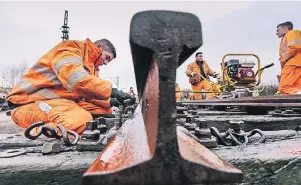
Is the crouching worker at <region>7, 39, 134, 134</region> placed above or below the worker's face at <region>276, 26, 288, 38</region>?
below

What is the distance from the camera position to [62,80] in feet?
10.4

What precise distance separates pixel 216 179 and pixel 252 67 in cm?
1287

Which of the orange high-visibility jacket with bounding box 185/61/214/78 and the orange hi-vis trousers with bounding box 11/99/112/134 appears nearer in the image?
the orange hi-vis trousers with bounding box 11/99/112/134

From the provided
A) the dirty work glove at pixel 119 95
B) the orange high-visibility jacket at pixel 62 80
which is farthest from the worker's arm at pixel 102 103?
the orange high-visibility jacket at pixel 62 80

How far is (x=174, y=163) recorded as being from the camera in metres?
0.58

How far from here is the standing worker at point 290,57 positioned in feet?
28.6

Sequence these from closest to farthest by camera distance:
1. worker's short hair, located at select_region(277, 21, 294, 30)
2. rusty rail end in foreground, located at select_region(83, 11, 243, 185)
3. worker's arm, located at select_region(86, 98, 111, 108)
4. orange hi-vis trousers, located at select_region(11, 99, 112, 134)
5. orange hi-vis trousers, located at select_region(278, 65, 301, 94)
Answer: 1. rusty rail end in foreground, located at select_region(83, 11, 243, 185)
2. orange hi-vis trousers, located at select_region(11, 99, 112, 134)
3. worker's arm, located at select_region(86, 98, 111, 108)
4. orange hi-vis trousers, located at select_region(278, 65, 301, 94)
5. worker's short hair, located at select_region(277, 21, 294, 30)

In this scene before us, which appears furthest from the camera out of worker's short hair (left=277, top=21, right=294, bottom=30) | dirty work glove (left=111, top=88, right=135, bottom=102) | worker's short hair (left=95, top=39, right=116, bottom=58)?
worker's short hair (left=277, top=21, right=294, bottom=30)

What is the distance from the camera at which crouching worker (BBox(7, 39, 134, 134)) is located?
3119 mm

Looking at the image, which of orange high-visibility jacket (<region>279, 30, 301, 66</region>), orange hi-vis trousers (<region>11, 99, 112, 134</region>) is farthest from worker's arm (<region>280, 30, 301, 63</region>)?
orange hi-vis trousers (<region>11, 99, 112, 134</region>)

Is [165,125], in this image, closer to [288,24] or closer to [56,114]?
[56,114]

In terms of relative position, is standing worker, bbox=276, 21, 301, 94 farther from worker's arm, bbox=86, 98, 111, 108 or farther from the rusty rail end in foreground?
the rusty rail end in foreground

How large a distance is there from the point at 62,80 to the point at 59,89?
0.40 metres

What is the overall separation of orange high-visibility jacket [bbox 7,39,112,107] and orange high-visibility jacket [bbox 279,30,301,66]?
7.38 metres
